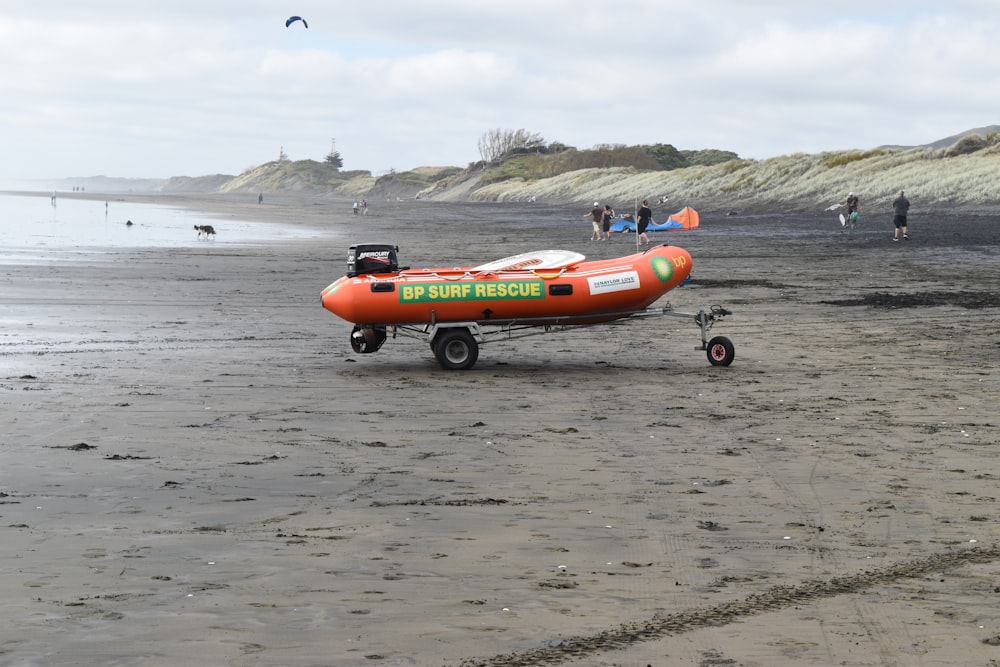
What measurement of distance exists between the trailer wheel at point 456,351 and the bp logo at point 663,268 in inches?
90.4

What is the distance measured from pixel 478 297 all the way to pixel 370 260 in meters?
1.29

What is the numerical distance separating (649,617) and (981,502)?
9.84 ft

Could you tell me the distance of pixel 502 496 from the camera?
24.9 feet

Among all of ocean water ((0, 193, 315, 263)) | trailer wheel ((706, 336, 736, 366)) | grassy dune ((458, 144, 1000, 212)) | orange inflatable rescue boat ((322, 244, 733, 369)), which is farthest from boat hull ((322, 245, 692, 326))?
grassy dune ((458, 144, 1000, 212))

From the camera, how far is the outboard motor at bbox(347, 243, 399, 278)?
1346 cm

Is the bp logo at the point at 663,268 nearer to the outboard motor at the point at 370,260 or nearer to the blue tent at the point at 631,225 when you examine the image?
the outboard motor at the point at 370,260

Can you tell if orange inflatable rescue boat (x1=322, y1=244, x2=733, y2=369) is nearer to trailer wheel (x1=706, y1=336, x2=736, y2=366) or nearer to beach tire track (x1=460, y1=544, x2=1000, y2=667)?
trailer wheel (x1=706, y1=336, x2=736, y2=366)

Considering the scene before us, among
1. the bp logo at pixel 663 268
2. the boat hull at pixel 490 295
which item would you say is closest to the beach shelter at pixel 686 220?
the bp logo at pixel 663 268

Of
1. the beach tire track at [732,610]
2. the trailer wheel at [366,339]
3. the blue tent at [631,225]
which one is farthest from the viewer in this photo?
the blue tent at [631,225]

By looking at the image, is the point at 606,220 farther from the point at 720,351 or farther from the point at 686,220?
the point at 720,351

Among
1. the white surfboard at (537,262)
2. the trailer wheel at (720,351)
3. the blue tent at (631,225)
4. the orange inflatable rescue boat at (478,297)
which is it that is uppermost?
the blue tent at (631,225)

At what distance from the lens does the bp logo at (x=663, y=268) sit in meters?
13.9

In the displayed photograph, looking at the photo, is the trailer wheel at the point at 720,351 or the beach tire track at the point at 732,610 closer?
the beach tire track at the point at 732,610

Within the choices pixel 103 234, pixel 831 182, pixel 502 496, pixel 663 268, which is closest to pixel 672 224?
pixel 831 182
